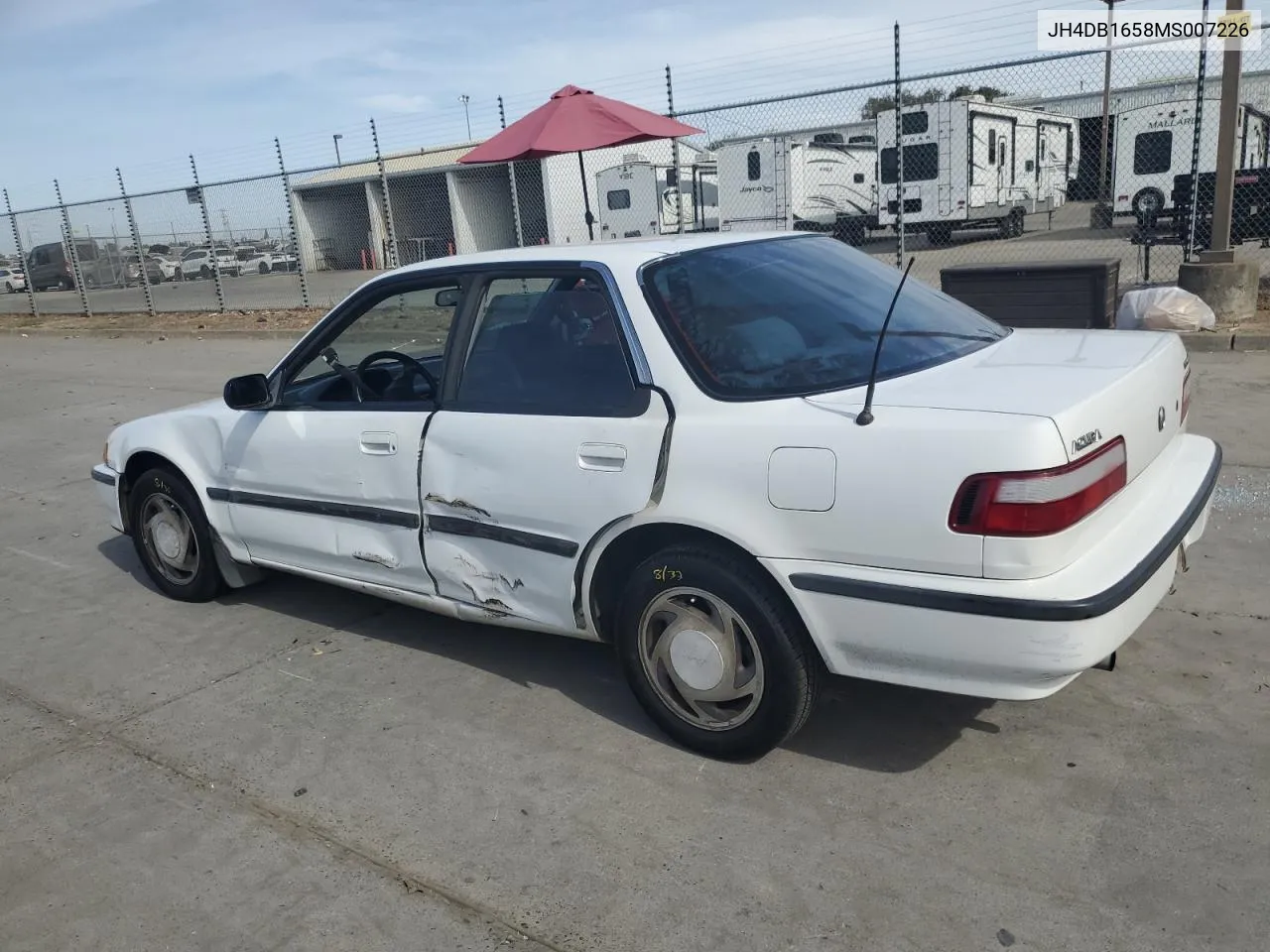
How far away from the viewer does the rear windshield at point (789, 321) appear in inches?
125

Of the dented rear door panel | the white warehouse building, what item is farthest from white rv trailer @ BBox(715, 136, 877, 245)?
the dented rear door panel

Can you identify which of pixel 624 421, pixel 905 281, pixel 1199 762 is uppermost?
pixel 905 281

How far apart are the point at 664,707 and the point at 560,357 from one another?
119cm

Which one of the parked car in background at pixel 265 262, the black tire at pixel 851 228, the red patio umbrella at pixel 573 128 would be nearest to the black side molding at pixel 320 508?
the red patio umbrella at pixel 573 128

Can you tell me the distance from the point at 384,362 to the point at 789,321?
1.91 metres

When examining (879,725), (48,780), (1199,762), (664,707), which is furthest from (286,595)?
(1199,762)

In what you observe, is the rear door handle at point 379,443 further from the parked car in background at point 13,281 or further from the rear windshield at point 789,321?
the parked car in background at point 13,281

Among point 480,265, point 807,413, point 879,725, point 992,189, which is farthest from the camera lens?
point 992,189

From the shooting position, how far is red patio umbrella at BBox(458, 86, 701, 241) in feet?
31.8

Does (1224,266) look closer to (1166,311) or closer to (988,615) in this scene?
(1166,311)

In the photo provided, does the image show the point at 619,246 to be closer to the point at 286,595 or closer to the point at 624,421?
the point at 624,421

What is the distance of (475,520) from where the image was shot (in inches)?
144

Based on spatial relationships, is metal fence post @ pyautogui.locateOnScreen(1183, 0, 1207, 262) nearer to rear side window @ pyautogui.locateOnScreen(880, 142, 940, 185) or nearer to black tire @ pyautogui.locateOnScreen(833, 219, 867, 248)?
rear side window @ pyautogui.locateOnScreen(880, 142, 940, 185)

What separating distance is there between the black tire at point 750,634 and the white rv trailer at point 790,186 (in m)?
19.8
